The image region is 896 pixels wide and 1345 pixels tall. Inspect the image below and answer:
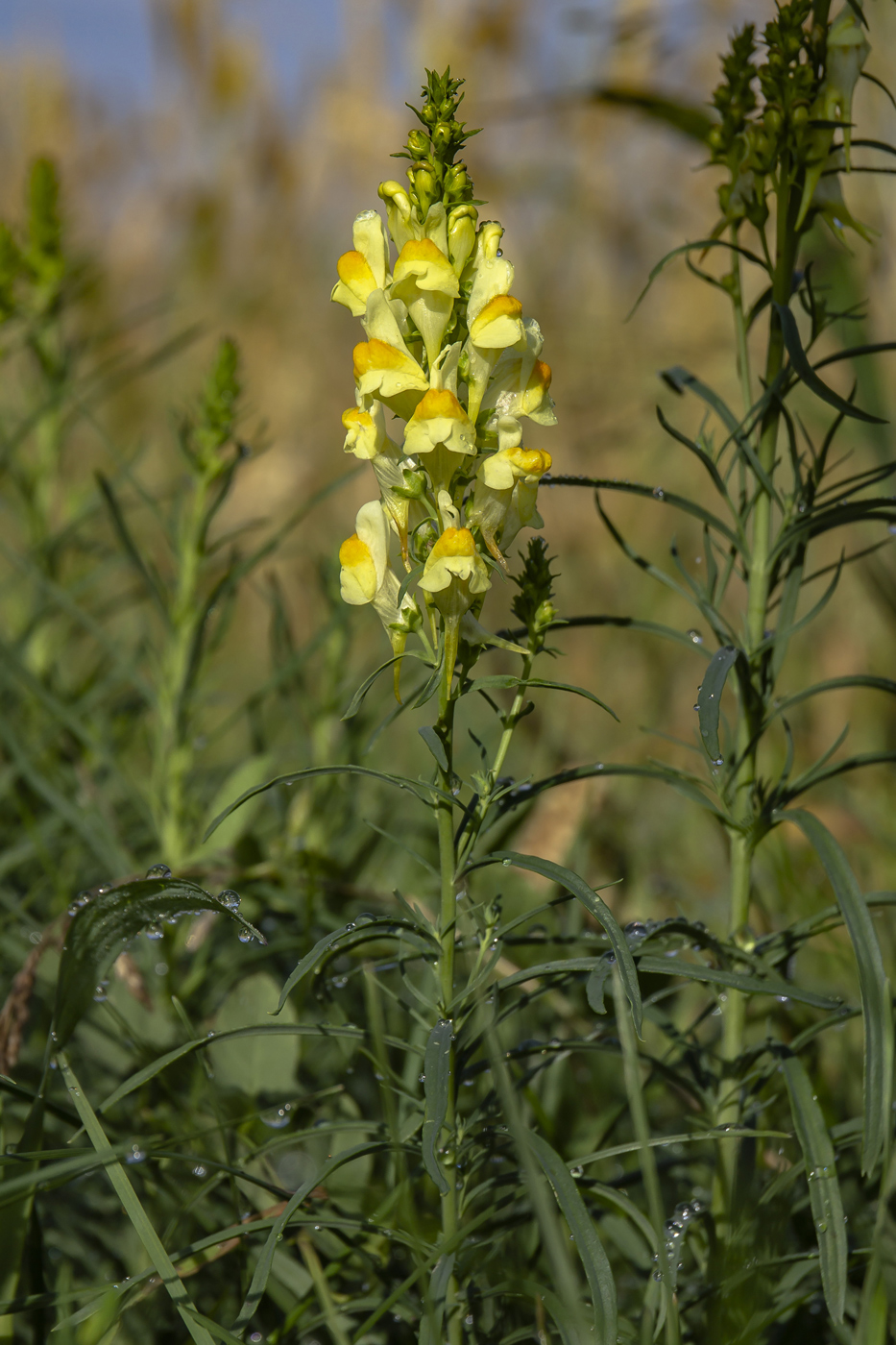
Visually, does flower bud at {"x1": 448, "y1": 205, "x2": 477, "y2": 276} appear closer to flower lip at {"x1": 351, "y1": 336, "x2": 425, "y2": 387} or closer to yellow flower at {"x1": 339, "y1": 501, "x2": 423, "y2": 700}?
flower lip at {"x1": 351, "y1": 336, "x2": 425, "y2": 387}

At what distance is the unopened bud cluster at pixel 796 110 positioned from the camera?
82cm

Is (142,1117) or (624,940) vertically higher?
(624,940)

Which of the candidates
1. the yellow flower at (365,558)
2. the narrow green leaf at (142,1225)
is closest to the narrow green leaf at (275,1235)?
the narrow green leaf at (142,1225)

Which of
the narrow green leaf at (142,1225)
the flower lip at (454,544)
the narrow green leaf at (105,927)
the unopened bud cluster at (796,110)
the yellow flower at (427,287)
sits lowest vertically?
the narrow green leaf at (142,1225)

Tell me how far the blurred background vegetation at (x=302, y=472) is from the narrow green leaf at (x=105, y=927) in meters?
0.14

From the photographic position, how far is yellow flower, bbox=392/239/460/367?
0.67m

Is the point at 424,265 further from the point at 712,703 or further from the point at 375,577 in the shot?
the point at 712,703

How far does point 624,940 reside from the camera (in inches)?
25.6

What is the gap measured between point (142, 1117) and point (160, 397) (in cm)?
396

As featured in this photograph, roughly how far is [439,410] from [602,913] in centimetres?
32

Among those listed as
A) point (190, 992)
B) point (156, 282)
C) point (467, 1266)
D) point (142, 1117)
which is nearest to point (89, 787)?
point (190, 992)

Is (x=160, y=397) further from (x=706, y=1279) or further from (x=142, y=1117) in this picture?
(x=706, y=1279)

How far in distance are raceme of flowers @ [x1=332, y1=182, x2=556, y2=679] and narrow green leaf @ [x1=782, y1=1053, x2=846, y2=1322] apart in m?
0.39

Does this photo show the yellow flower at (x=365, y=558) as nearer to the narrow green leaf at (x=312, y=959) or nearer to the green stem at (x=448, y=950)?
Result: the green stem at (x=448, y=950)
